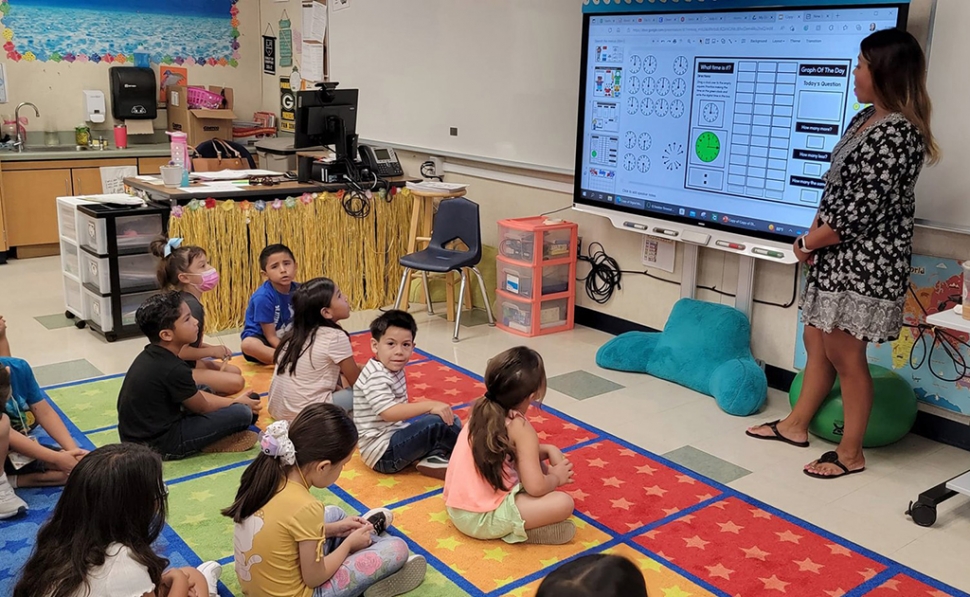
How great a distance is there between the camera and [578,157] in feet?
16.4

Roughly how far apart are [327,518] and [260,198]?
3.04 metres

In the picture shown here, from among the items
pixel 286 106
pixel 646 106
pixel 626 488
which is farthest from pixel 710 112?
pixel 286 106

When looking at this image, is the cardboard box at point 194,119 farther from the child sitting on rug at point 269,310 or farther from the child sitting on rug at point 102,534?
the child sitting on rug at point 102,534

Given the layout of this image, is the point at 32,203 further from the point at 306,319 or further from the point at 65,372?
the point at 306,319

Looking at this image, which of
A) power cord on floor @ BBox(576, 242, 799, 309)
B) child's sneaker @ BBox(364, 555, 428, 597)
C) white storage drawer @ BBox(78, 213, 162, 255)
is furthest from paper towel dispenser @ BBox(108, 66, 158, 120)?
child's sneaker @ BBox(364, 555, 428, 597)

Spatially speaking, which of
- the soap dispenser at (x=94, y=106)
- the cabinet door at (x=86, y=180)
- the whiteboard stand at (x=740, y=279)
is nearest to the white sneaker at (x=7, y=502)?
the whiteboard stand at (x=740, y=279)

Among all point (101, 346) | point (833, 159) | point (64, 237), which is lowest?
point (101, 346)

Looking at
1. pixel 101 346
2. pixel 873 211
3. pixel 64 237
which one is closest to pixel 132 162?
pixel 64 237

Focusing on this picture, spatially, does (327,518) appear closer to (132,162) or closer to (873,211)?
(873,211)

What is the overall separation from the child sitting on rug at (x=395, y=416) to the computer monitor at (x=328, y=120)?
8.49 ft

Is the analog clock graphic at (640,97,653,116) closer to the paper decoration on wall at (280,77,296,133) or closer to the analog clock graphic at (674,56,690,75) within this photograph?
the analog clock graphic at (674,56,690,75)

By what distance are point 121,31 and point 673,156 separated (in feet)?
17.2

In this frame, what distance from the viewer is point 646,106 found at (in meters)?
4.65

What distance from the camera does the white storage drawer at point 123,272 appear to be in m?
4.75
